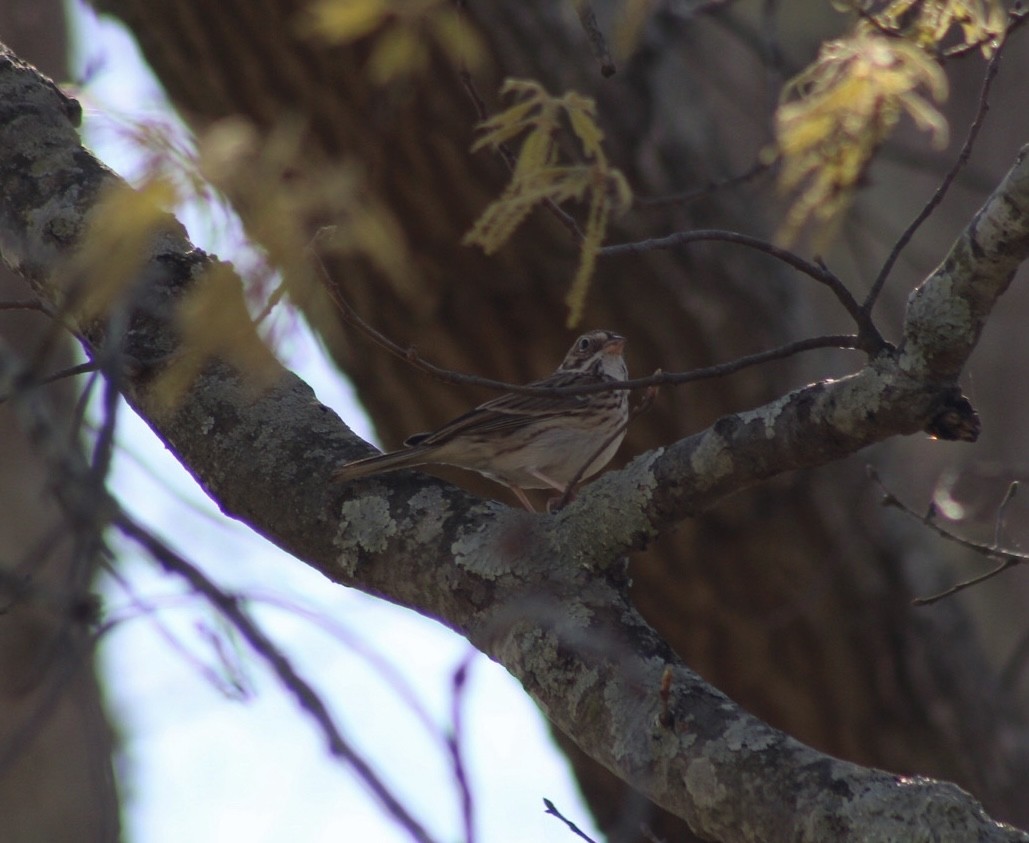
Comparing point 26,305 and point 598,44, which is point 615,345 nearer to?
point 598,44

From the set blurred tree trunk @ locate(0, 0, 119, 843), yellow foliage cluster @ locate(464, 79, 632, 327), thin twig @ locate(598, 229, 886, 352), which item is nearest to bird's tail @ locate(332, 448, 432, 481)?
yellow foliage cluster @ locate(464, 79, 632, 327)

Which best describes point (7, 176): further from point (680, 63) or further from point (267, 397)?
point (680, 63)

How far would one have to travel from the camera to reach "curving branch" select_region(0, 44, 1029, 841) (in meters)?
2.94

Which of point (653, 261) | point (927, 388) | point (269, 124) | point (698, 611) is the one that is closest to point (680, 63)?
point (653, 261)

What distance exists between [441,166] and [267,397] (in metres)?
2.24

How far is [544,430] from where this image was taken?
7.06m

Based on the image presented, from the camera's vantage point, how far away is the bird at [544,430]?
6266 mm

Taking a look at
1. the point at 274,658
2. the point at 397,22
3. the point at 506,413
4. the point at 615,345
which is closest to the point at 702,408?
the point at 615,345

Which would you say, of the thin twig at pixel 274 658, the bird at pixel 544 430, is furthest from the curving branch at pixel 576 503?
the bird at pixel 544 430

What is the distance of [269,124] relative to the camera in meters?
5.96

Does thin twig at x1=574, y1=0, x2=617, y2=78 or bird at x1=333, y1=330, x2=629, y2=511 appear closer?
thin twig at x1=574, y1=0, x2=617, y2=78

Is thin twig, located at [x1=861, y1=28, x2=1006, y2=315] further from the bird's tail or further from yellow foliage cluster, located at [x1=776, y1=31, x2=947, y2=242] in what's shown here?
the bird's tail

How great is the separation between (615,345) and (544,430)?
2.37ft

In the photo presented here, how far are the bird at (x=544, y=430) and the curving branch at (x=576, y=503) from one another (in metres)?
1.79
